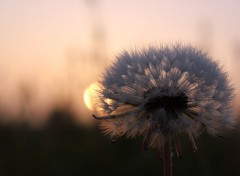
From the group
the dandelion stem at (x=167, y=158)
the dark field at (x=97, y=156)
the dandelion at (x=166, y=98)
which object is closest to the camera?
the dandelion stem at (x=167, y=158)

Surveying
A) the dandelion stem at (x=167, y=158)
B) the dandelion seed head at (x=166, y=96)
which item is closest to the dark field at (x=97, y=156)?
the dandelion seed head at (x=166, y=96)

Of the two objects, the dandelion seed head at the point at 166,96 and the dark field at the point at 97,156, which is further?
the dark field at the point at 97,156

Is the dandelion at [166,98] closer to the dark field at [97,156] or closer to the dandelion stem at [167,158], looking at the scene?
the dandelion stem at [167,158]

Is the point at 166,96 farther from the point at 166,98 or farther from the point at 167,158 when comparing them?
the point at 167,158

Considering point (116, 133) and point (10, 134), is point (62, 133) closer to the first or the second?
point (10, 134)

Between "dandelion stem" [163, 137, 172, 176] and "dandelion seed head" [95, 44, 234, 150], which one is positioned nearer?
"dandelion stem" [163, 137, 172, 176]

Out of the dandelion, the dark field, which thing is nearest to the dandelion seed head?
the dandelion

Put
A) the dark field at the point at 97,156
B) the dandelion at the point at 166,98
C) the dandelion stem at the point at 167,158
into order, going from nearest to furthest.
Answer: the dandelion stem at the point at 167,158, the dandelion at the point at 166,98, the dark field at the point at 97,156

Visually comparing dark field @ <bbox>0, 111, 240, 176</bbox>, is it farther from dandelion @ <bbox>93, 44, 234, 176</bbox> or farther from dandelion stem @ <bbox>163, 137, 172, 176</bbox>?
dandelion stem @ <bbox>163, 137, 172, 176</bbox>

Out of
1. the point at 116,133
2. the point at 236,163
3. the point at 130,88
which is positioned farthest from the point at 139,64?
the point at 236,163
